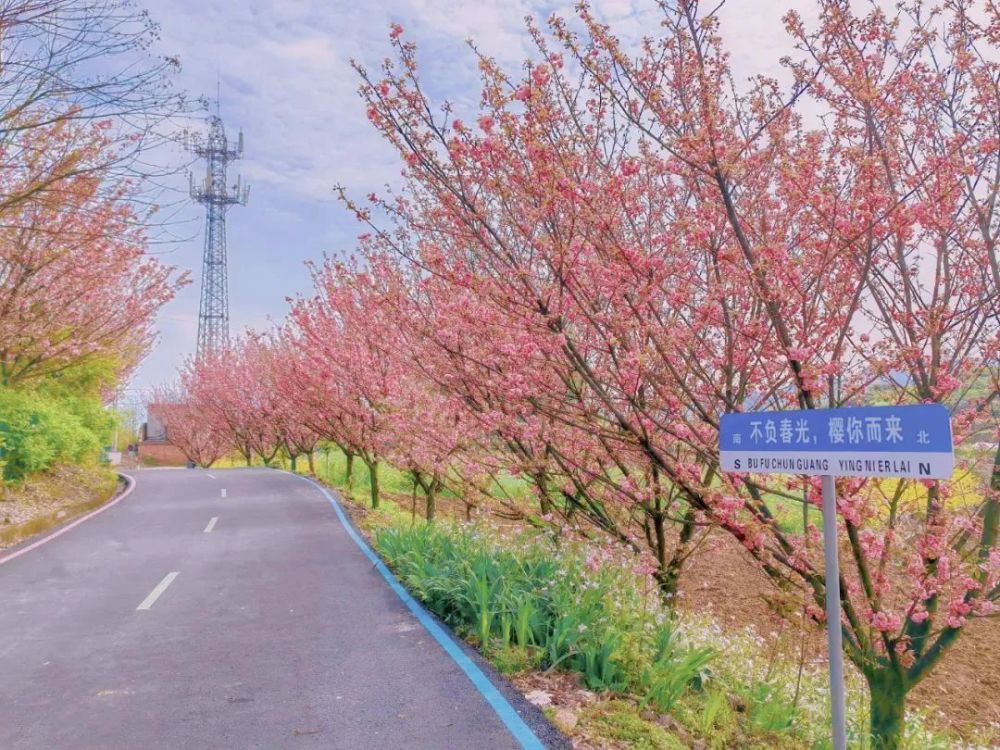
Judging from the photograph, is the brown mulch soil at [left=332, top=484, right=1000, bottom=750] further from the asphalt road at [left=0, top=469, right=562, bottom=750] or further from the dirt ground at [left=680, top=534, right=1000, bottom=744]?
the asphalt road at [left=0, top=469, right=562, bottom=750]

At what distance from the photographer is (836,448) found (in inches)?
142

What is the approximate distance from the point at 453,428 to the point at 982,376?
6377 millimetres

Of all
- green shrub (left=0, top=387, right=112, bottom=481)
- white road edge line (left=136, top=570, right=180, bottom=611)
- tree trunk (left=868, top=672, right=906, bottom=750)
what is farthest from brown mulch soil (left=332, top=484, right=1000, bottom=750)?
green shrub (left=0, top=387, right=112, bottom=481)

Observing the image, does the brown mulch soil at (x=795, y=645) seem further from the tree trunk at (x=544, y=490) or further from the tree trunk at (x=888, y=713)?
the tree trunk at (x=544, y=490)

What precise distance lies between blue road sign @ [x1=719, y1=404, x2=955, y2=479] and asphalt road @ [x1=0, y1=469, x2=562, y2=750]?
7.62 feet

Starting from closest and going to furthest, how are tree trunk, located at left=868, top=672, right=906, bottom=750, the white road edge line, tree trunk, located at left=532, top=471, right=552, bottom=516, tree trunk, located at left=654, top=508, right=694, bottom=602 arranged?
tree trunk, located at left=868, top=672, right=906, bottom=750 < tree trunk, located at left=654, top=508, right=694, bottom=602 < tree trunk, located at left=532, top=471, right=552, bottom=516 < the white road edge line

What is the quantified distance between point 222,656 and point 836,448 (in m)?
5.67

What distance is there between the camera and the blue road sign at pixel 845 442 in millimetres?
3174

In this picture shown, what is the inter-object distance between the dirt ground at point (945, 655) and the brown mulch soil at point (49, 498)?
39.4 feet

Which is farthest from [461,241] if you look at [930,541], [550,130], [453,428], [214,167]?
[214,167]


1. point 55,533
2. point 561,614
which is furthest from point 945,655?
point 55,533

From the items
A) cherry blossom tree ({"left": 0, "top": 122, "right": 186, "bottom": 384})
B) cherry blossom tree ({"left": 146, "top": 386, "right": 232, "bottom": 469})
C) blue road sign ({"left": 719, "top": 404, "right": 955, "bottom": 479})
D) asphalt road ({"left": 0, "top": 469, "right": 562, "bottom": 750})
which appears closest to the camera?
blue road sign ({"left": 719, "top": 404, "right": 955, "bottom": 479})

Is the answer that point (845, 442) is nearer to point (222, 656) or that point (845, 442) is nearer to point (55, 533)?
point (222, 656)

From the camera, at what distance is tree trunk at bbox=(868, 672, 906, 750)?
218 inches
